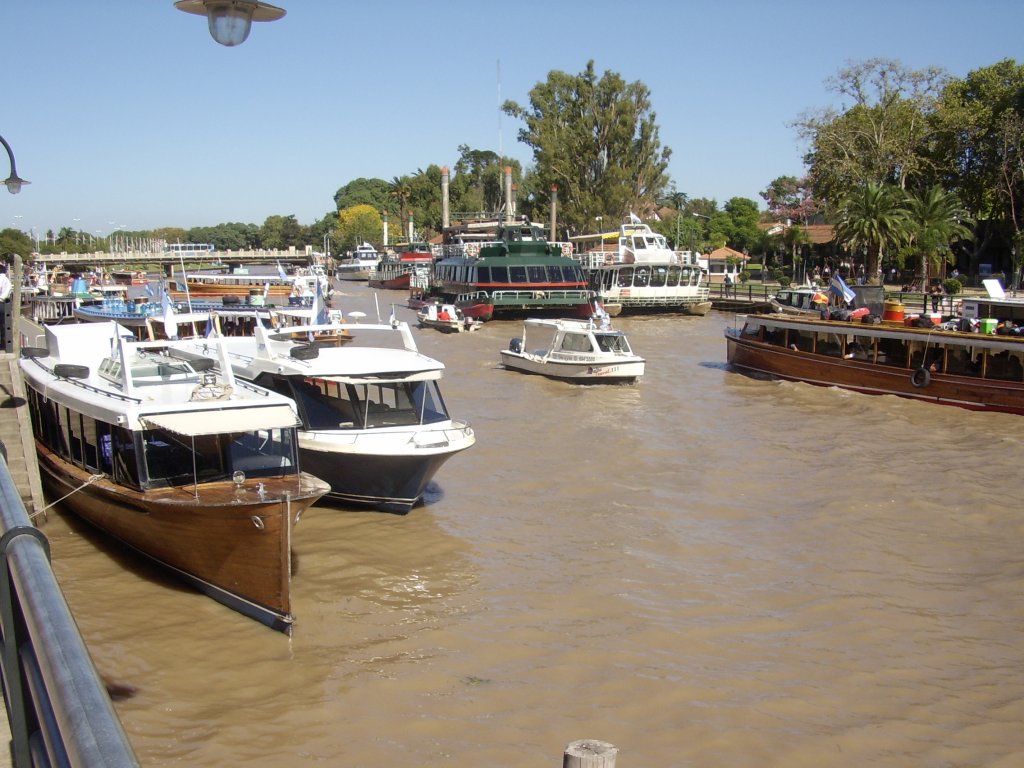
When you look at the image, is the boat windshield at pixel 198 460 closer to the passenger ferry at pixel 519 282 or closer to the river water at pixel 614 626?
the river water at pixel 614 626

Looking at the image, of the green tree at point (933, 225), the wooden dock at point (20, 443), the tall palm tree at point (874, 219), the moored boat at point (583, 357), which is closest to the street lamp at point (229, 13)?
the wooden dock at point (20, 443)

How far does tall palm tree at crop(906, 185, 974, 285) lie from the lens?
158ft

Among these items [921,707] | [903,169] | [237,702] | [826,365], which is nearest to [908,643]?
[921,707]

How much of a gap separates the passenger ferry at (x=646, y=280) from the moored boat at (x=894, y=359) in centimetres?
2049

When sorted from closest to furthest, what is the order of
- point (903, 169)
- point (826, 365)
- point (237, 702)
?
point (237, 702), point (826, 365), point (903, 169)

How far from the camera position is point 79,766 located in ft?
5.60

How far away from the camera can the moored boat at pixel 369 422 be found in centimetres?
1440

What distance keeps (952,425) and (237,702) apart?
1957 centimetres

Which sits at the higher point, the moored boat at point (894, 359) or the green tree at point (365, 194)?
the green tree at point (365, 194)

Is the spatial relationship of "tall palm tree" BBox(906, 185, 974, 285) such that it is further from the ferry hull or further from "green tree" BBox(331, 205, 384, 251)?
"green tree" BBox(331, 205, 384, 251)

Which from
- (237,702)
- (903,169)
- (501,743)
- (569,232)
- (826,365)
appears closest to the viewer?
(501,743)

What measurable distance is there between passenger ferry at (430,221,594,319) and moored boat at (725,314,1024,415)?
54.1 feet

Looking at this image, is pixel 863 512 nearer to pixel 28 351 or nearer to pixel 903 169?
pixel 28 351

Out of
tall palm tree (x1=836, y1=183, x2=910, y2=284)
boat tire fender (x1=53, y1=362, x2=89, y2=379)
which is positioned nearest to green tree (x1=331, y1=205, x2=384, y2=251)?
tall palm tree (x1=836, y1=183, x2=910, y2=284)
